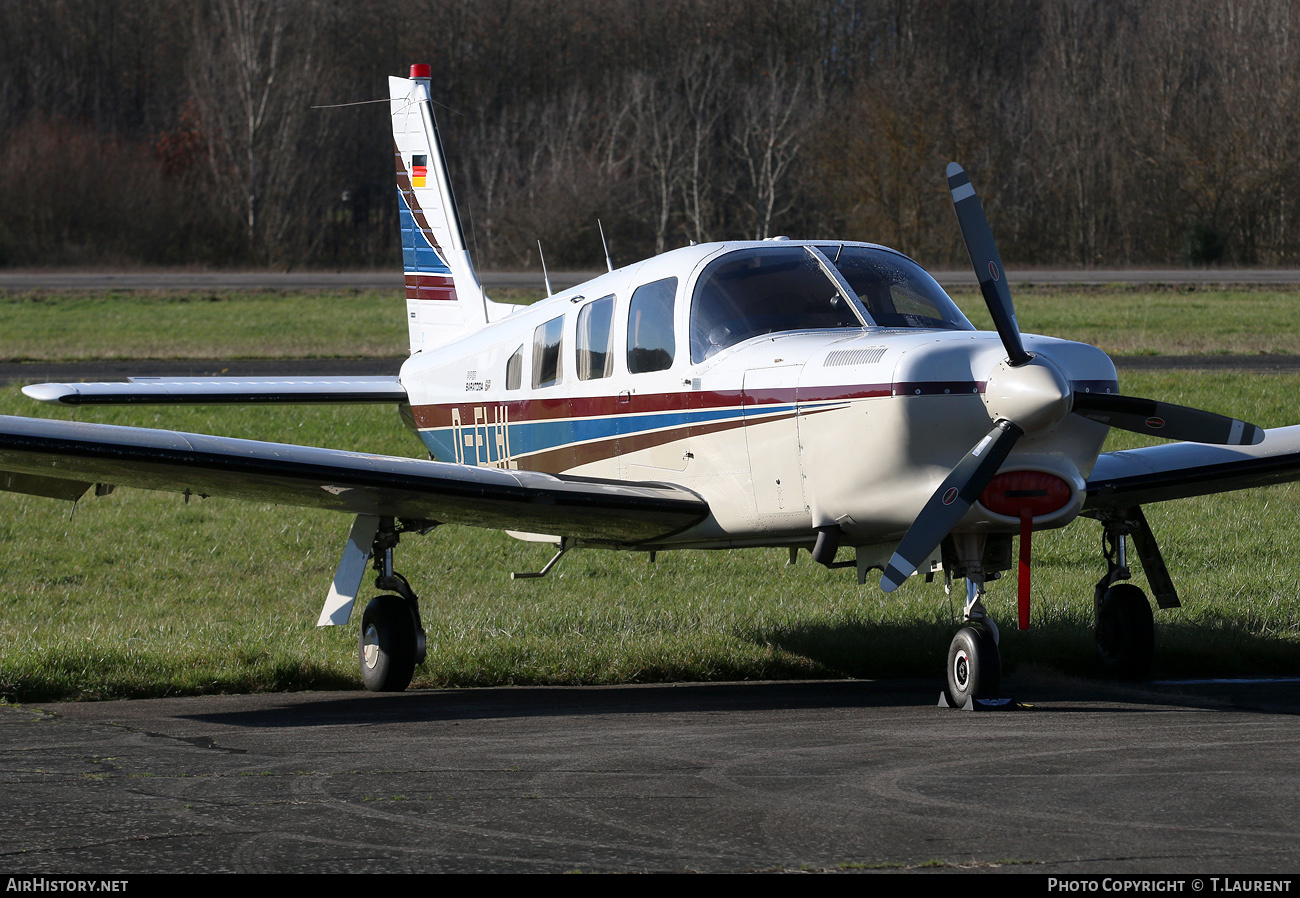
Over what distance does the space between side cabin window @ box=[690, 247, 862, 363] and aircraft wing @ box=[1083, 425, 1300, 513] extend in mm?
2119

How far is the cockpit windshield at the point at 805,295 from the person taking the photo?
7.89 metres

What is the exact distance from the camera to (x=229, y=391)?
34.1ft

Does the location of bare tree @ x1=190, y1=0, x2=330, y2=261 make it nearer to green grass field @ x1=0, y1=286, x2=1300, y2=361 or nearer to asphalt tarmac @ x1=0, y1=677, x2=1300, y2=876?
green grass field @ x1=0, y1=286, x2=1300, y2=361

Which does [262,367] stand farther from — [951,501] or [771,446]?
[951,501]

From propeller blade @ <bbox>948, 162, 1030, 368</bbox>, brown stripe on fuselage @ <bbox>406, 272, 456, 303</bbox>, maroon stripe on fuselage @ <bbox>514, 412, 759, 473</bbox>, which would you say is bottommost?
maroon stripe on fuselage @ <bbox>514, 412, 759, 473</bbox>

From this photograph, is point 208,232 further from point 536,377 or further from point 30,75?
point 536,377

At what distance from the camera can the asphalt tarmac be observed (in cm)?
421

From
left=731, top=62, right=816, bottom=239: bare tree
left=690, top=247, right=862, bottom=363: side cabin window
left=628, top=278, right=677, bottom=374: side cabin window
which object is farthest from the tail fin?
left=731, top=62, right=816, bottom=239: bare tree

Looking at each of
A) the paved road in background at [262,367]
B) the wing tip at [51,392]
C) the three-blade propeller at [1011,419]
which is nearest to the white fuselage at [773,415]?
the three-blade propeller at [1011,419]

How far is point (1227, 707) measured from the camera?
7398 millimetres

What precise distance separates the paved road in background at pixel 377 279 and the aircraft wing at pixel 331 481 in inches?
1409

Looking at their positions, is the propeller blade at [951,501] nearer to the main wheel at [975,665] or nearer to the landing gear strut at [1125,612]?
the main wheel at [975,665]

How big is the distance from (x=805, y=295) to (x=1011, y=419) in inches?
71.8

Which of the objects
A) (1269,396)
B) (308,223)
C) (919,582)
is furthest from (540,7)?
(919,582)
